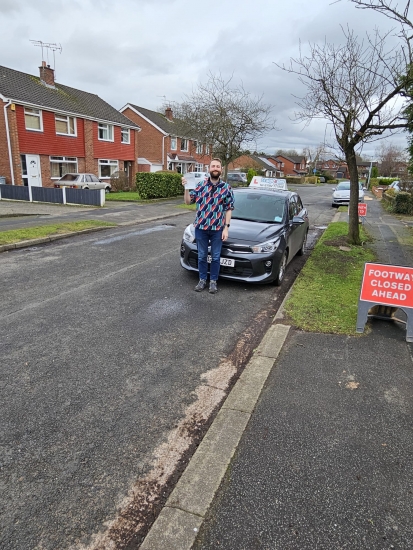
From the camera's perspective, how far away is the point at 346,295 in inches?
219

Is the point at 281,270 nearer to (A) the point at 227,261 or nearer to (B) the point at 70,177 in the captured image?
(A) the point at 227,261

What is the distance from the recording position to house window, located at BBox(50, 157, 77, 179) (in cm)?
2528

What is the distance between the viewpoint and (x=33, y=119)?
23562 millimetres

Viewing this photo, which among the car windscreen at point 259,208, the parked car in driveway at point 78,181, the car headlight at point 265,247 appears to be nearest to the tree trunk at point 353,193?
the car windscreen at point 259,208

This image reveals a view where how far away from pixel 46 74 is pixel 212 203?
27.9 metres

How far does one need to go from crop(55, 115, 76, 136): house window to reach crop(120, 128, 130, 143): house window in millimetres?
5576

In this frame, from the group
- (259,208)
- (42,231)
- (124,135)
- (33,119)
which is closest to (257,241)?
(259,208)

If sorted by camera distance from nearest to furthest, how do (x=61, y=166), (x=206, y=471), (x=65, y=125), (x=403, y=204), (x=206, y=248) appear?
(x=206, y=471) < (x=206, y=248) < (x=403, y=204) < (x=65, y=125) < (x=61, y=166)

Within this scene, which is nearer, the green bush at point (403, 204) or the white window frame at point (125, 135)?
the green bush at point (403, 204)

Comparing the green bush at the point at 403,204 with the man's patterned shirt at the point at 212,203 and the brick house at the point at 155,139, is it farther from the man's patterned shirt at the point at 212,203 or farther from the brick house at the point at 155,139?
the brick house at the point at 155,139

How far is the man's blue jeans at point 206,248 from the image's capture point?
557 centimetres

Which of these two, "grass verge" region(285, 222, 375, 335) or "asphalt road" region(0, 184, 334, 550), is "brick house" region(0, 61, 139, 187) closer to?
"asphalt road" region(0, 184, 334, 550)

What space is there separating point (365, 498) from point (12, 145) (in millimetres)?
25542

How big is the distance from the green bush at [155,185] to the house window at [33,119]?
7.91 meters
